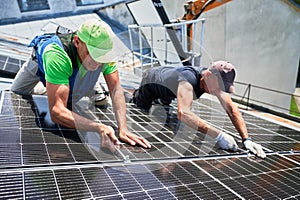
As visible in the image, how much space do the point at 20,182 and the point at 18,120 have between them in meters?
1.10

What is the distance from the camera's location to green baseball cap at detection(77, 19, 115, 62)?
2523mm

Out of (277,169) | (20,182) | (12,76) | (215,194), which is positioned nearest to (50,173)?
(20,182)

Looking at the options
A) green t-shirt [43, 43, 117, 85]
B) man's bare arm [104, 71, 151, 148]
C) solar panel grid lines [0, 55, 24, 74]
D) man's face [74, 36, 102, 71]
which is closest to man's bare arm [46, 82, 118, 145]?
green t-shirt [43, 43, 117, 85]

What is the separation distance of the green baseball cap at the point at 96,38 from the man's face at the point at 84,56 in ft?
0.25

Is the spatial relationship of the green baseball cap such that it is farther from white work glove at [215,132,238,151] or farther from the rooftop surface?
white work glove at [215,132,238,151]

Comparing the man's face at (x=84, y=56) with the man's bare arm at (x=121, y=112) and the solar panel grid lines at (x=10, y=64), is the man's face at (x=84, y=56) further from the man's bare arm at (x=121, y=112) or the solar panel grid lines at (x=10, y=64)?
the solar panel grid lines at (x=10, y=64)

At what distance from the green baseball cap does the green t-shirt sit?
25 centimetres

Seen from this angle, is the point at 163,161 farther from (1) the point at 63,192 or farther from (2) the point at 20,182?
(2) the point at 20,182

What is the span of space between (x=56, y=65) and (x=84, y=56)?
324 millimetres

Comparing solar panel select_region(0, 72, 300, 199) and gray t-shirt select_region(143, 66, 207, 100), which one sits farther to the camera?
gray t-shirt select_region(143, 66, 207, 100)

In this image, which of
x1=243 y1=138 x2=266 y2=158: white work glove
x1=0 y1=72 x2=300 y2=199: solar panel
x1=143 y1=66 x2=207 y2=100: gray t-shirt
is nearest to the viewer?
x1=0 y1=72 x2=300 y2=199: solar panel

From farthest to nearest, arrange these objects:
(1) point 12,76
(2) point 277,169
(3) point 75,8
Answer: (3) point 75,8 → (1) point 12,76 → (2) point 277,169

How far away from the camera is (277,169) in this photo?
2863 millimetres

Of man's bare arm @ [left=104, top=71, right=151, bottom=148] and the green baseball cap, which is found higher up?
the green baseball cap
